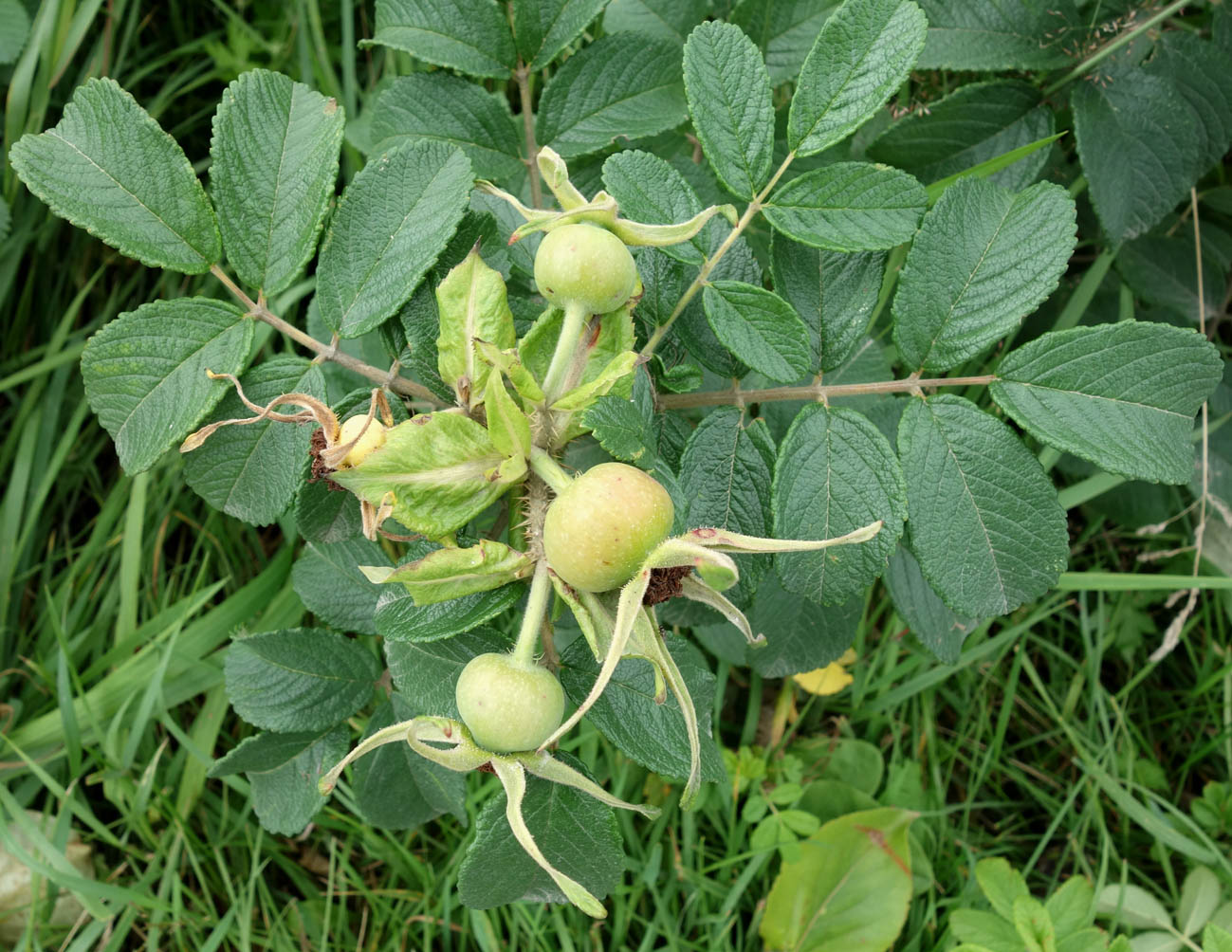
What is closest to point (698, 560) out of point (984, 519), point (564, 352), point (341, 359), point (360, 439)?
point (564, 352)

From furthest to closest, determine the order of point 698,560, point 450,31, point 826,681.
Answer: point 826,681 → point 450,31 → point 698,560

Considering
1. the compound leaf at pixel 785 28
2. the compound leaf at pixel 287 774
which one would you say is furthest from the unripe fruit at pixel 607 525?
the compound leaf at pixel 785 28

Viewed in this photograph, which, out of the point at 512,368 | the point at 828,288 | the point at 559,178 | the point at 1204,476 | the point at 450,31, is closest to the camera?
the point at 512,368

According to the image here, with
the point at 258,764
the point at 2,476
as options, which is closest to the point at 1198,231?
the point at 258,764

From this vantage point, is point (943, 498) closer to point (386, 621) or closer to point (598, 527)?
point (598, 527)

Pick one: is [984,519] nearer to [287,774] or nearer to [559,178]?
[559,178]

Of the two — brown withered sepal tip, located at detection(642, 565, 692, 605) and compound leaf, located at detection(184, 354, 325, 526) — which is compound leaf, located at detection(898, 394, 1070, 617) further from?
compound leaf, located at detection(184, 354, 325, 526)
